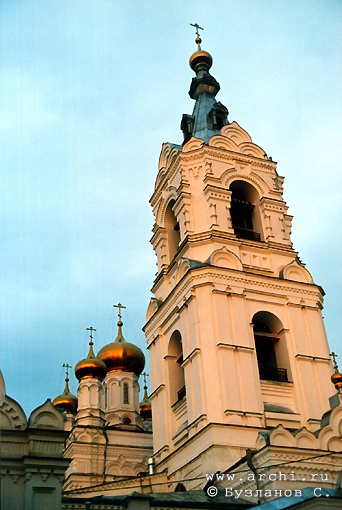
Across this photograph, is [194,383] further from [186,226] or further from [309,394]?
[186,226]

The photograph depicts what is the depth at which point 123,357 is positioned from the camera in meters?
32.7

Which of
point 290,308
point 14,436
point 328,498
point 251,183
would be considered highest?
point 251,183

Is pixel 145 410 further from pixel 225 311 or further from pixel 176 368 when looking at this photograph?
pixel 225 311

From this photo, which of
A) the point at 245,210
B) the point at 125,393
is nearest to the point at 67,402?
the point at 125,393

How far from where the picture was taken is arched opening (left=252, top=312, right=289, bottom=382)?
20.0 m

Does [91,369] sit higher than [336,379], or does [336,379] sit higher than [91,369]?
[91,369]

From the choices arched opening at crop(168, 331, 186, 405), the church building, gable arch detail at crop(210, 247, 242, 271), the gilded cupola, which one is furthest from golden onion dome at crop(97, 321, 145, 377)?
gable arch detail at crop(210, 247, 242, 271)

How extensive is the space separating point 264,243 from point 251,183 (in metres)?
2.44

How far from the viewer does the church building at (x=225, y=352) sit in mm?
15875

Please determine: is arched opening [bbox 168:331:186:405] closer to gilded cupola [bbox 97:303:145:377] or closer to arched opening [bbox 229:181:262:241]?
arched opening [bbox 229:181:262:241]

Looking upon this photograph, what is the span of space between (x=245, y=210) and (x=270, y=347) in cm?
479

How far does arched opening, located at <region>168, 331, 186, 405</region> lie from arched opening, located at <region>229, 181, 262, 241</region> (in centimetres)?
390

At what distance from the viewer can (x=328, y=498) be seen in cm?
1232

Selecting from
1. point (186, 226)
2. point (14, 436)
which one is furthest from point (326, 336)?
point (14, 436)
